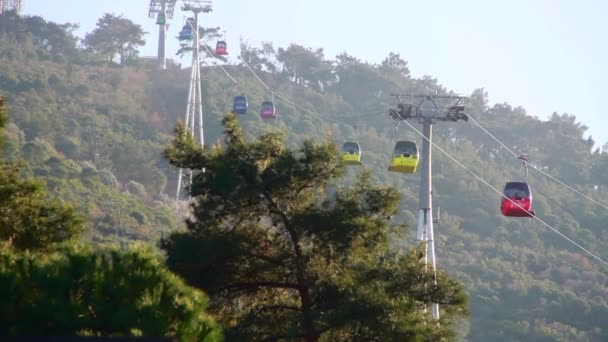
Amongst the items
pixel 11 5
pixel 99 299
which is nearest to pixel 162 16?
pixel 11 5

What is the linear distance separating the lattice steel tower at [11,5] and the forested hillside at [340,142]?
1262mm

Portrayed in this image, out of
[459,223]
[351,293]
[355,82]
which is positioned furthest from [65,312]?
[355,82]

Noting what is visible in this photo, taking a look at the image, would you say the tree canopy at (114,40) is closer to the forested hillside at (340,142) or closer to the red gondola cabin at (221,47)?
the forested hillside at (340,142)

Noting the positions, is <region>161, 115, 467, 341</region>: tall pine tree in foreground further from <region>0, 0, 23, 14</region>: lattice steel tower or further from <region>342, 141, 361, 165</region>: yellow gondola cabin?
<region>0, 0, 23, 14</region>: lattice steel tower

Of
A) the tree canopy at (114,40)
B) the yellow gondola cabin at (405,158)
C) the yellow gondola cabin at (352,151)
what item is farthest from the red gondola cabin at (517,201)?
the tree canopy at (114,40)

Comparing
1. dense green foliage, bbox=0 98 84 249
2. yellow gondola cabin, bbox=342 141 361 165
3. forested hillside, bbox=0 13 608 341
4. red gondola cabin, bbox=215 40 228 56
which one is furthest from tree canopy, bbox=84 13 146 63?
dense green foliage, bbox=0 98 84 249

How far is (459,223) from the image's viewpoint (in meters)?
74.6

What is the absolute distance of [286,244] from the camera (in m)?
22.4

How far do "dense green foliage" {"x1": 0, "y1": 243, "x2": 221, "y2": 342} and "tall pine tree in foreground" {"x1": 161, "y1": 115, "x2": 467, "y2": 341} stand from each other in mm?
5789

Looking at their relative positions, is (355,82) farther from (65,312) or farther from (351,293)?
(65,312)

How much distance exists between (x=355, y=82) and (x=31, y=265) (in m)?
80.2

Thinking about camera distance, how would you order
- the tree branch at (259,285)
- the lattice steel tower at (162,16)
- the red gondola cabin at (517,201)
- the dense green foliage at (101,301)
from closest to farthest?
the dense green foliage at (101,301)
the tree branch at (259,285)
the red gondola cabin at (517,201)
the lattice steel tower at (162,16)

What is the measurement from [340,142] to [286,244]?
2164 inches

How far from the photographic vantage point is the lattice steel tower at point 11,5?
326 ft
